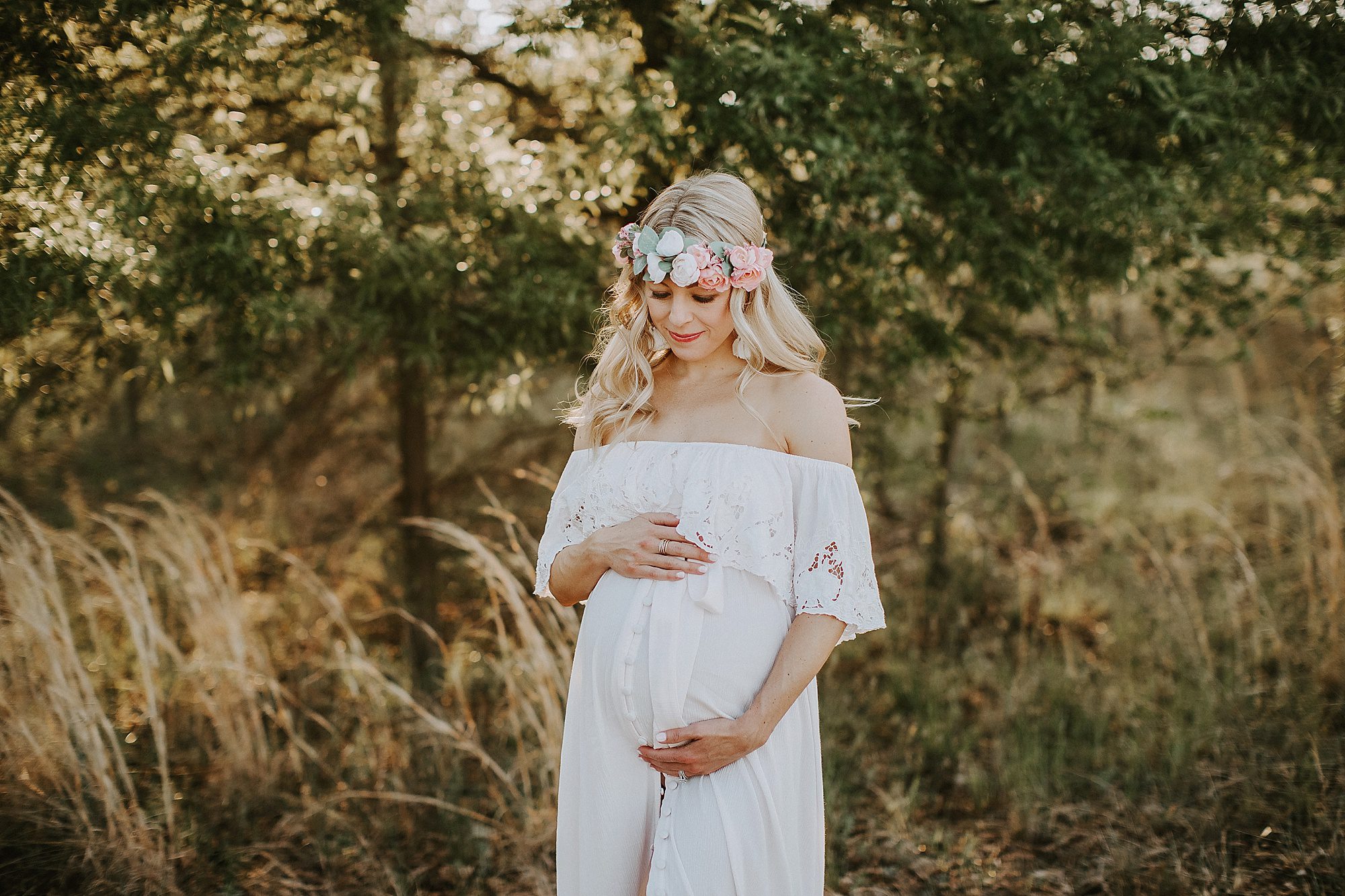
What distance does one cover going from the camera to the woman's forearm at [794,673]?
2.08m

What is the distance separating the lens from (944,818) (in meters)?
3.99

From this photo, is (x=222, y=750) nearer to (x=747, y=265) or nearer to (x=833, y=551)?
(x=833, y=551)

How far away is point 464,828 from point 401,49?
3563mm

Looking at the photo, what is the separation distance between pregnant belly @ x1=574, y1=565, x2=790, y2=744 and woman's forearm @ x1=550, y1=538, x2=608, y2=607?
0.20 m

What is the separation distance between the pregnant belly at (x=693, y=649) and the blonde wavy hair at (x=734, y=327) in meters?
0.41

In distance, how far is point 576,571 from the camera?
2.39m

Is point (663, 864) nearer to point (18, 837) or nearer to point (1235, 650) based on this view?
point (18, 837)

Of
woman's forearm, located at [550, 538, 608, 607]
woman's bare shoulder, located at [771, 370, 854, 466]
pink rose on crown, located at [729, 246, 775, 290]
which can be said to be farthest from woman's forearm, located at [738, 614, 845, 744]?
pink rose on crown, located at [729, 246, 775, 290]

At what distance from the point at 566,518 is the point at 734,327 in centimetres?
70

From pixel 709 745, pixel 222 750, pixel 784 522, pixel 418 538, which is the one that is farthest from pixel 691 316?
pixel 418 538

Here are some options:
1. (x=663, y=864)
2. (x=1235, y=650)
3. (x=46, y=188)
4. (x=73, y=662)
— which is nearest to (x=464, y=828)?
(x=73, y=662)

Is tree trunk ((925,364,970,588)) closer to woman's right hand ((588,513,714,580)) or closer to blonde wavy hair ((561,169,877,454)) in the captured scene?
blonde wavy hair ((561,169,877,454))

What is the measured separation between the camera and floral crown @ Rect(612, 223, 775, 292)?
85.7 inches

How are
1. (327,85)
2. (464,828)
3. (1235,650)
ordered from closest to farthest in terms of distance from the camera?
(464,828), (327,85), (1235,650)
